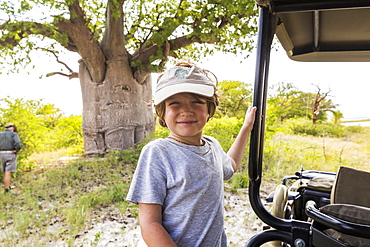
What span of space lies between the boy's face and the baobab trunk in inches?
296

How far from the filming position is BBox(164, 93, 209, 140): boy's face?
50.4 inches

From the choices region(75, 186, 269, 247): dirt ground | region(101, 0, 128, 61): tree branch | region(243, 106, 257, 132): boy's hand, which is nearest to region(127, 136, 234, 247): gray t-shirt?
region(243, 106, 257, 132): boy's hand

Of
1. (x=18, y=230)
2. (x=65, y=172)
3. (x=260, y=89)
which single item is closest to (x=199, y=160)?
(x=260, y=89)

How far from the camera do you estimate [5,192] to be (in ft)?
20.2

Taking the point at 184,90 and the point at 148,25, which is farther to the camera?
the point at 148,25

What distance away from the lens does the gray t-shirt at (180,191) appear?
3.74 ft

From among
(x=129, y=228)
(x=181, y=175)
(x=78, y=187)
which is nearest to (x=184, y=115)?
(x=181, y=175)

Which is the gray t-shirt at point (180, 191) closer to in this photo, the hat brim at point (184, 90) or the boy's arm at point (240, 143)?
the hat brim at point (184, 90)

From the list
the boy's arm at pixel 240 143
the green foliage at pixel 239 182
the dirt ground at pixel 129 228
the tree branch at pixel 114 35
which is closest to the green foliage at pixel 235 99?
the tree branch at pixel 114 35

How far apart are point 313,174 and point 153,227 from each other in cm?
162

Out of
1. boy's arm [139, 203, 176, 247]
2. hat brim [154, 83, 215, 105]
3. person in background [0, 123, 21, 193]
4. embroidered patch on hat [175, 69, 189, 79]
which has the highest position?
embroidered patch on hat [175, 69, 189, 79]

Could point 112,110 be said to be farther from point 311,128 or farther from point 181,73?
point 181,73

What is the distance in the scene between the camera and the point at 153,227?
111 centimetres

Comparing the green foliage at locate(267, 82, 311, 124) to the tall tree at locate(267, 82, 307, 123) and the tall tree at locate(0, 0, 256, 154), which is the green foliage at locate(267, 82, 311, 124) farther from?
the tall tree at locate(0, 0, 256, 154)
